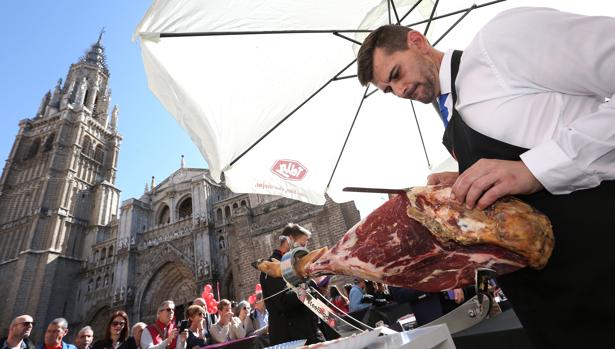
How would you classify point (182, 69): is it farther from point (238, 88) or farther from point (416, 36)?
point (416, 36)

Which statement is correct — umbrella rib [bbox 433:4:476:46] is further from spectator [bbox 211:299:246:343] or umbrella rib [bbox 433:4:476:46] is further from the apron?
spectator [bbox 211:299:246:343]

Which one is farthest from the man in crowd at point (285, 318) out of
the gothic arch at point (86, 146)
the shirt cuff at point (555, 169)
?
the gothic arch at point (86, 146)

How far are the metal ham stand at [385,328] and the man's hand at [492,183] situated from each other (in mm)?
185

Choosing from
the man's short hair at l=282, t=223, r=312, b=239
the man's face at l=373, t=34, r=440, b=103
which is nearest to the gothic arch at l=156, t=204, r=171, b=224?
the man's short hair at l=282, t=223, r=312, b=239

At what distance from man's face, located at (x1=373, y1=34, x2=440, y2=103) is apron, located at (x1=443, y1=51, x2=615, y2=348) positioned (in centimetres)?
47

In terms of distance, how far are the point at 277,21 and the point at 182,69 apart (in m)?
0.88

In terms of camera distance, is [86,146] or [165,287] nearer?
[165,287]

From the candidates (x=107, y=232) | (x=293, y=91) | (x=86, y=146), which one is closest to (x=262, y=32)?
(x=293, y=91)

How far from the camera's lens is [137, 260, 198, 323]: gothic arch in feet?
68.0

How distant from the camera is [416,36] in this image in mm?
1278

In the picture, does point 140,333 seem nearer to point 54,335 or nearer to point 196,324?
point 196,324

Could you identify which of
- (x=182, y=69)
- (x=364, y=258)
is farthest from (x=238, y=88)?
(x=364, y=258)

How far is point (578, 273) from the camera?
0.78 metres

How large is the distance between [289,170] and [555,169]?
2.41 metres
